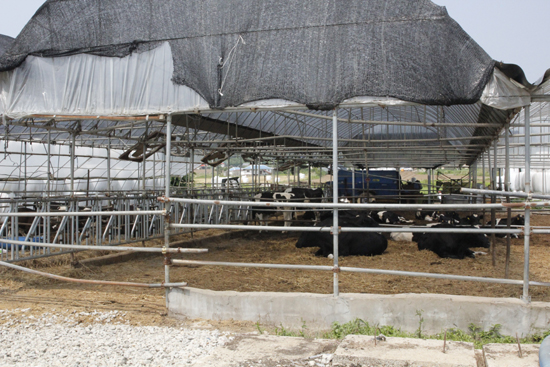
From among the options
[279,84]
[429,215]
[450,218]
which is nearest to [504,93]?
[279,84]

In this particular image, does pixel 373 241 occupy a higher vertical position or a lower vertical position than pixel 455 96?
lower

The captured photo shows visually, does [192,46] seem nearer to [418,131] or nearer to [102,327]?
[102,327]

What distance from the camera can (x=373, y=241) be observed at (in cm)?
993

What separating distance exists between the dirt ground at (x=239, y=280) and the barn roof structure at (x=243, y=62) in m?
2.43

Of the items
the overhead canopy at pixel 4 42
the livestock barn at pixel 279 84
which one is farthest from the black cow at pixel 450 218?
the overhead canopy at pixel 4 42

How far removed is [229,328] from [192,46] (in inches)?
152

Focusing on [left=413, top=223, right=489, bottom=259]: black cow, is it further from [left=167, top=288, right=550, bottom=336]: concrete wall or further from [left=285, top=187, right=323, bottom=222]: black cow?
[left=285, top=187, right=323, bottom=222]: black cow

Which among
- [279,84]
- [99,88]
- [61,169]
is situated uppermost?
[99,88]

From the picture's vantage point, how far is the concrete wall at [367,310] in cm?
489

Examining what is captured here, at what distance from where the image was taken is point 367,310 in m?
5.22

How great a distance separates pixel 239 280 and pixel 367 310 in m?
2.54

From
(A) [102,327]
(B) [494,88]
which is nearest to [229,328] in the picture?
(A) [102,327]

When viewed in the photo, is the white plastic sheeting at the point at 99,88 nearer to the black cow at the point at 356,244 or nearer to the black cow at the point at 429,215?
the black cow at the point at 356,244

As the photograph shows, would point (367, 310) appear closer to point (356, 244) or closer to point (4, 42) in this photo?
point (356, 244)
